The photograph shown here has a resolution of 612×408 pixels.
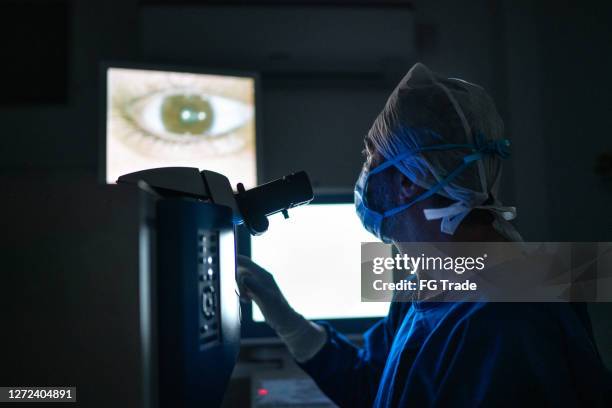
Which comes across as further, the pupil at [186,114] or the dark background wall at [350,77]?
the dark background wall at [350,77]

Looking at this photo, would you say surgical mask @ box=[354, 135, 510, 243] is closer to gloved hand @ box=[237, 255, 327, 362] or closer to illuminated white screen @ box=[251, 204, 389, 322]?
gloved hand @ box=[237, 255, 327, 362]

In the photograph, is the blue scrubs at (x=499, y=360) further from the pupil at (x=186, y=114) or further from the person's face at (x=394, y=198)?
the pupil at (x=186, y=114)

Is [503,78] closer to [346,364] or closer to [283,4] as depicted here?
[283,4]

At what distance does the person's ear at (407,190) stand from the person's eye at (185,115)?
1.01 metres

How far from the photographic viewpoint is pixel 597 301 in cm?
106

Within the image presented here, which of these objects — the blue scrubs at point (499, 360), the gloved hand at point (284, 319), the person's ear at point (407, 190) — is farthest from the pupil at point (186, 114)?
the blue scrubs at point (499, 360)

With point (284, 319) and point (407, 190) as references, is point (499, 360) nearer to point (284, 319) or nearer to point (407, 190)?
point (407, 190)

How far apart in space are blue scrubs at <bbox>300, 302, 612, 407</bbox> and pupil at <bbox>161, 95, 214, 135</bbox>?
3.95ft

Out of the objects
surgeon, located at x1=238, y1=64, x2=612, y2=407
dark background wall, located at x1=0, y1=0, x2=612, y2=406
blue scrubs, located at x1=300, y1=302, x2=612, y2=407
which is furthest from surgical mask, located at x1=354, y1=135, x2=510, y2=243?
dark background wall, located at x1=0, y1=0, x2=612, y2=406

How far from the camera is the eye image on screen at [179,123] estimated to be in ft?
6.39

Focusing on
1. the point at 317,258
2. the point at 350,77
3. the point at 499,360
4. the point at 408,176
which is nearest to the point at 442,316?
the point at 499,360

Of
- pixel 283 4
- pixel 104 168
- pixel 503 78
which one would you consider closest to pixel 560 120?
pixel 503 78

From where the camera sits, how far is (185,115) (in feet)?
6.63

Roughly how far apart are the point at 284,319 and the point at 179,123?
3.22 feet
